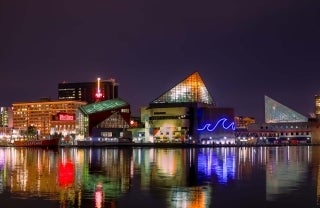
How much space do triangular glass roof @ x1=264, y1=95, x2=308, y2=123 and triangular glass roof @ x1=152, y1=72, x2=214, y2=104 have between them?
52360mm

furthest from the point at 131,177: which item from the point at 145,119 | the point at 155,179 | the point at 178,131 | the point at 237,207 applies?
the point at 145,119

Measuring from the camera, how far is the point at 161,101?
5689 inches

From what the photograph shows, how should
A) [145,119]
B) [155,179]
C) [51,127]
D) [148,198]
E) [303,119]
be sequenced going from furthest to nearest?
[303,119] → [51,127] → [145,119] → [155,179] → [148,198]

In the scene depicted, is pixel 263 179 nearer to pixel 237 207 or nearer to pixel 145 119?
pixel 237 207

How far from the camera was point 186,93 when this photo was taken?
144m

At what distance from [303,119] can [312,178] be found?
535 ft

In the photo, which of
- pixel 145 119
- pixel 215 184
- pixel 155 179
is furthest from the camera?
pixel 145 119

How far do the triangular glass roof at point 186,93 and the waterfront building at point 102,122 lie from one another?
10508mm

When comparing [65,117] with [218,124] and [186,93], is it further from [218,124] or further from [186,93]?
[218,124]

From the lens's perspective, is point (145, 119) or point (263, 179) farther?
point (145, 119)

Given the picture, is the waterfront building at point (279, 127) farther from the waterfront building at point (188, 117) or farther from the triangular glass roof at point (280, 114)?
the waterfront building at point (188, 117)

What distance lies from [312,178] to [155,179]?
8.46 m

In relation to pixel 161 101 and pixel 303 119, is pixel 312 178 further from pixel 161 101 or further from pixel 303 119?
pixel 303 119

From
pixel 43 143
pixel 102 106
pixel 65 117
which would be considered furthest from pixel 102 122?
pixel 65 117
